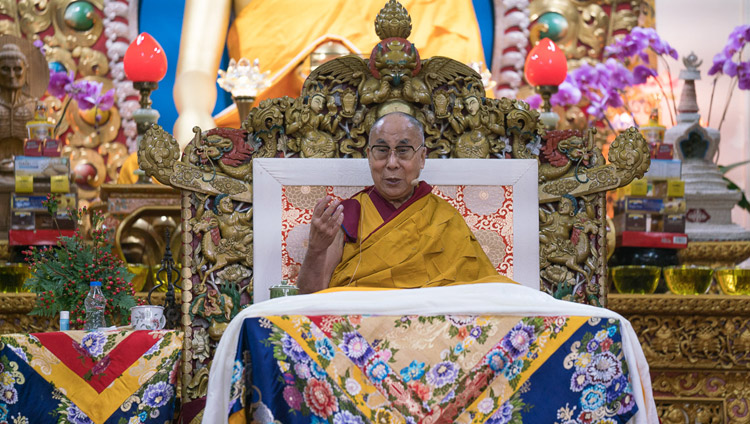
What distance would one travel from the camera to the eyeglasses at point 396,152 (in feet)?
12.1

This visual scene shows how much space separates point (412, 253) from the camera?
11.7 feet

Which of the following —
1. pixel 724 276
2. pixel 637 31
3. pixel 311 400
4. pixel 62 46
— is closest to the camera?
pixel 311 400

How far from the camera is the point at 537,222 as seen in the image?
390 cm

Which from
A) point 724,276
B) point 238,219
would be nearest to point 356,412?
point 238,219

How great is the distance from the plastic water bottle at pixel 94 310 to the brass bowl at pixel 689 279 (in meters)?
2.31

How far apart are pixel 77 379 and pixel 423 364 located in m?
1.06

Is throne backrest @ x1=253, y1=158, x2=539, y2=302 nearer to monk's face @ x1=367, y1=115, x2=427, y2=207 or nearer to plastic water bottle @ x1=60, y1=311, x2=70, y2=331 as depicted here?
monk's face @ x1=367, y1=115, x2=427, y2=207

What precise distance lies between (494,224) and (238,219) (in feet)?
3.01

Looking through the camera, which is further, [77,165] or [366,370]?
[77,165]

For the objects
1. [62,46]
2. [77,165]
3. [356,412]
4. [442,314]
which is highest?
[62,46]

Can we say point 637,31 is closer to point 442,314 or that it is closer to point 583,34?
point 583,34

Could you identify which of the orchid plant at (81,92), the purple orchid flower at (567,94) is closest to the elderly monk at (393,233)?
the purple orchid flower at (567,94)

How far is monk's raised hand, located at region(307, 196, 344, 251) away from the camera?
11.3 ft

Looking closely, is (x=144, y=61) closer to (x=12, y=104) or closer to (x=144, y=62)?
(x=144, y=62)
